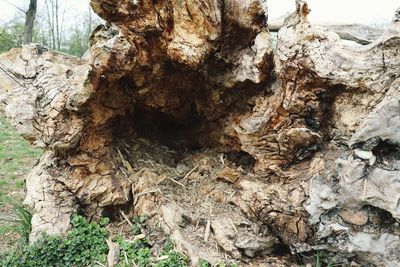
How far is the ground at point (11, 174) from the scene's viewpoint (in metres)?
3.81

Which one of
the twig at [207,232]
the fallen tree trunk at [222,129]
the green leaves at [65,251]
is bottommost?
the green leaves at [65,251]

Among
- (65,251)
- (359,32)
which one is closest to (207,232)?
(65,251)

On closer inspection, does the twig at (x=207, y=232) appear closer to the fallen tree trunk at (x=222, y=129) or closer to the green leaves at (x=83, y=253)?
the fallen tree trunk at (x=222, y=129)

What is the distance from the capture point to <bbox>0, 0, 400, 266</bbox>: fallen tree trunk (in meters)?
2.47

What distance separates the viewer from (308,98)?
2703 mm

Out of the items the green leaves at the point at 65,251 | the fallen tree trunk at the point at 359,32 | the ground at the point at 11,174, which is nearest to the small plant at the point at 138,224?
the green leaves at the point at 65,251

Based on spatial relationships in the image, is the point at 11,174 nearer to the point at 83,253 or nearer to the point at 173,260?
the point at 83,253

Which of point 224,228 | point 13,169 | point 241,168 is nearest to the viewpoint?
point 224,228

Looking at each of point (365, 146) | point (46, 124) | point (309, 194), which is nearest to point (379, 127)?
point (365, 146)

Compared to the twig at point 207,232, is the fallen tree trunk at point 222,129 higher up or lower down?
higher up

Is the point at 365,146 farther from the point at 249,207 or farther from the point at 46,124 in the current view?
the point at 46,124

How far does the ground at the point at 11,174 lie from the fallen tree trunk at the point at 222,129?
645mm

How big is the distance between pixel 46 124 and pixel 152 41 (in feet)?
4.30

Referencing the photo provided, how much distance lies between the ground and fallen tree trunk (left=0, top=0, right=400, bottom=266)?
64 centimetres
